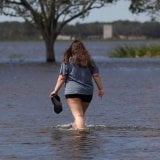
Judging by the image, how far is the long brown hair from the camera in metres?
13.4

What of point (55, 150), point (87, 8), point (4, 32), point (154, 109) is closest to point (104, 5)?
point (87, 8)

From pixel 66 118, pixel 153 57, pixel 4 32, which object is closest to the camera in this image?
pixel 66 118

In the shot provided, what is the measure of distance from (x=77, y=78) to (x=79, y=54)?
0.43 m

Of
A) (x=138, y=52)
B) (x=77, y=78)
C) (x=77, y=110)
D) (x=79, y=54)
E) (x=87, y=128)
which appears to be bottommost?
(x=138, y=52)

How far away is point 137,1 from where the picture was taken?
5269 centimetres

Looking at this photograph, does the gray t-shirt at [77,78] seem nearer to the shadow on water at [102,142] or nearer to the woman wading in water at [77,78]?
the woman wading in water at [77,78]

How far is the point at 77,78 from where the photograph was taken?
44.3 feet

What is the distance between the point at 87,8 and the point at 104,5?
4.51ft

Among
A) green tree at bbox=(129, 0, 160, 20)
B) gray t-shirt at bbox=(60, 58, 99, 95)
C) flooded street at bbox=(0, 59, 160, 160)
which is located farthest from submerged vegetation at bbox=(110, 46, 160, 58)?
gray t-shirt at bbox=(60, 58, 99, 95)

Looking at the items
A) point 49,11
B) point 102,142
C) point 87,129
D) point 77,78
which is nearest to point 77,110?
point 87,129

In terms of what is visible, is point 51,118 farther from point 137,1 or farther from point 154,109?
point 137,1

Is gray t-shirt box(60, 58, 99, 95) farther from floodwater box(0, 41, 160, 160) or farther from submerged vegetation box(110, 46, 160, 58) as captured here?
submerged vegetation box(110, 46, 160, 58)

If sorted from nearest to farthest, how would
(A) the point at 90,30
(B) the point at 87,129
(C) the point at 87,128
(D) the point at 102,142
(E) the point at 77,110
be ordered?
(D) the point at 102,142 < (E) the point at 77,110 < (B) the point at 87,129 < (C) the point at 87,128 < (A) the point at 90,30

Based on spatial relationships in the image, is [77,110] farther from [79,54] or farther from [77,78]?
[79,54]
